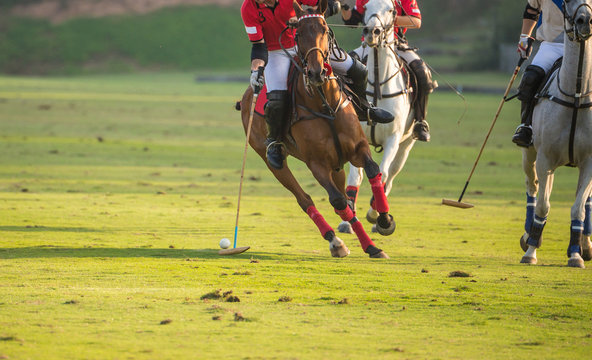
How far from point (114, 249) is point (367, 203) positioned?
5.74 metres

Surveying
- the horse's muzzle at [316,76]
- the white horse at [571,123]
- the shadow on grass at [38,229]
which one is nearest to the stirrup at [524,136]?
the white horse at [571,123]

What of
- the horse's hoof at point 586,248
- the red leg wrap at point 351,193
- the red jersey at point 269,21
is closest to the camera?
the red jersey at point 269,21

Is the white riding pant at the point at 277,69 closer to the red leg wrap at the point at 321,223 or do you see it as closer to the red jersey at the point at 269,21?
the red jersey at the point at 269,21

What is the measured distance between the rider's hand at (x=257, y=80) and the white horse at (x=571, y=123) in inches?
119

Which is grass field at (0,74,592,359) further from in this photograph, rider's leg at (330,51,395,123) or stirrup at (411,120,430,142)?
rider's leg at (330,51,395,123)

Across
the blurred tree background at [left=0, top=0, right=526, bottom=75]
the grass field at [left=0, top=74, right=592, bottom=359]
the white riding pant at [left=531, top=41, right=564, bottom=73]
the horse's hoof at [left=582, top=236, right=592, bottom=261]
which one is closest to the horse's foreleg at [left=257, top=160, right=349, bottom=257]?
the grass field at [left=0, top=74, right=592, bottom=359]

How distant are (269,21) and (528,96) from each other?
2908 millimetres

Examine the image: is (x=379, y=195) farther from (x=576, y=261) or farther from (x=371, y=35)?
(x=371, y=35)

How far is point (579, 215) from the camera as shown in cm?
984

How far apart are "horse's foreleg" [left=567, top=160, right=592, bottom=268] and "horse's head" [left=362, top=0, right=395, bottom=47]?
3.15m

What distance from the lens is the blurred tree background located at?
6575 centimetres

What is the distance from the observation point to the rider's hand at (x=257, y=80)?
10.7 m

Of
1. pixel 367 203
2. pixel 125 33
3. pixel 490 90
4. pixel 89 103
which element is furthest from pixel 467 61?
pixel 367 203

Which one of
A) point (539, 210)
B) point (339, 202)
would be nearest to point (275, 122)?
point (339, 202)
